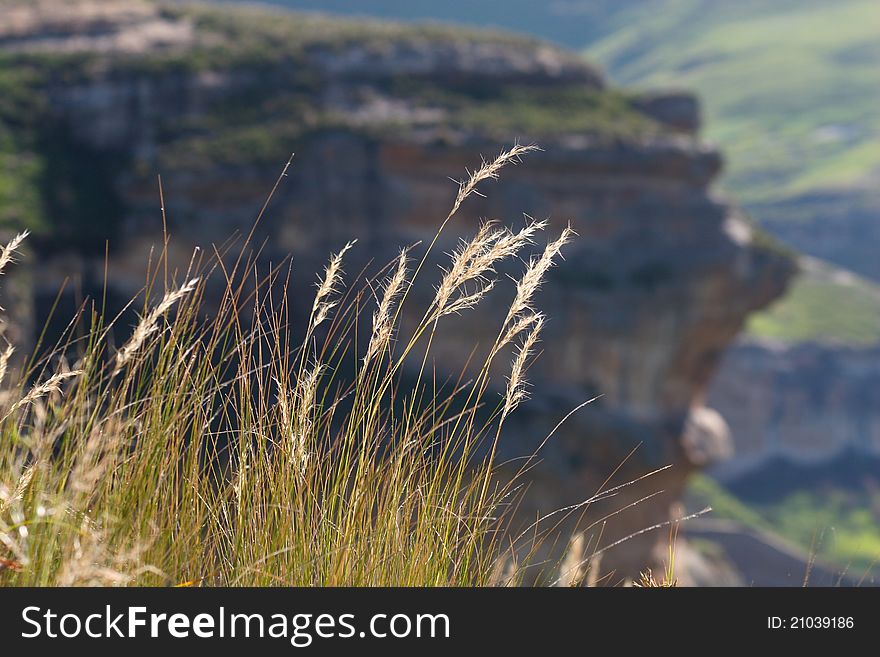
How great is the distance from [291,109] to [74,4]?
324 inches

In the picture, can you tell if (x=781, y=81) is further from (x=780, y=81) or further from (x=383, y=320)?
(x=383, y=320)

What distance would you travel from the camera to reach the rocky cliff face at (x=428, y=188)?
25.4 m

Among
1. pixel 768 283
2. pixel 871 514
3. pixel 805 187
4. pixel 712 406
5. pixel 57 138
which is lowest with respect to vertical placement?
pixel 871 514

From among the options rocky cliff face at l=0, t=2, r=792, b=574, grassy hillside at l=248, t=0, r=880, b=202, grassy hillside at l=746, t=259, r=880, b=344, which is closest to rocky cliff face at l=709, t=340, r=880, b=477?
grassy hillside at l=746, t=259, r=880, b=344

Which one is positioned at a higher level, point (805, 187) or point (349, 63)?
point (349, 63)

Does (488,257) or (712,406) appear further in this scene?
(712,406)

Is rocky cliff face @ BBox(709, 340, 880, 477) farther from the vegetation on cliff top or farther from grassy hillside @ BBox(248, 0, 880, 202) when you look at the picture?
the vegetation on cliff top

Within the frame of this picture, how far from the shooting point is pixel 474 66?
3164cm

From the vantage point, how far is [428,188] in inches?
1021

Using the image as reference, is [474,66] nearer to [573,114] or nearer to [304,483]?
[573,114]

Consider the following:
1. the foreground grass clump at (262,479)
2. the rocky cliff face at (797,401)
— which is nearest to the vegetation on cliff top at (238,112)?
the foreground grass clump at (262,479)

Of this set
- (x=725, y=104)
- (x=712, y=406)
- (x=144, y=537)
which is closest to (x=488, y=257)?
(x=144, y=537)

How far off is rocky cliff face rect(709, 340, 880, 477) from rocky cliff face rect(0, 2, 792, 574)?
4335cm

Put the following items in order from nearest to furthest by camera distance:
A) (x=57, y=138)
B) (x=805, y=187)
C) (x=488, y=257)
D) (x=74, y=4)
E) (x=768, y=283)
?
(x=488, y=257), (x=57, y=138), (x=768, y=283), (x=74, y=4), (x=805, y=187)
